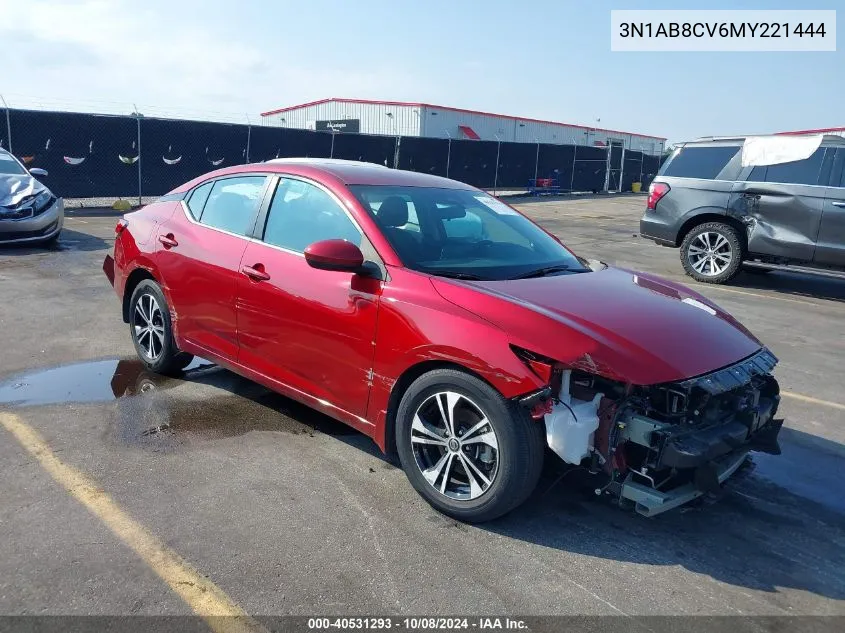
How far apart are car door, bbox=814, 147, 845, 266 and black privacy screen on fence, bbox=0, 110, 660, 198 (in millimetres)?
14724

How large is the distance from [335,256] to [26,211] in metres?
8.81

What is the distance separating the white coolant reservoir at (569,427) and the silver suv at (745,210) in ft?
25.1

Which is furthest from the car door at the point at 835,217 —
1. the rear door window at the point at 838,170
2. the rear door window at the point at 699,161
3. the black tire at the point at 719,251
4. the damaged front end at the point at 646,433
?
the damaged front end at the point at 646,433

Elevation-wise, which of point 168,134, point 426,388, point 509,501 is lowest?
point 509,501

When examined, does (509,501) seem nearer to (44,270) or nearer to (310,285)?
(310,285)

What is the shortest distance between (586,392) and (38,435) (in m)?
3.12

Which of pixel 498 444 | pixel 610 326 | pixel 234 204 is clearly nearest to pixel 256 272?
pixel 234 204

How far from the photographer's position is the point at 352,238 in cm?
387

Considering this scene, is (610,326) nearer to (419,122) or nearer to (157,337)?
(157,337)

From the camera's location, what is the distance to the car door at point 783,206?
30.4 feet

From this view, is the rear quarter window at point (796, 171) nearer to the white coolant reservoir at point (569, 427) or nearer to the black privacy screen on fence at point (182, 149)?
the white coolant reservoir at point (569, 427)

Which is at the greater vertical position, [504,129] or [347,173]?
[504,129]

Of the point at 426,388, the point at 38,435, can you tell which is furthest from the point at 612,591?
the point at 38,435

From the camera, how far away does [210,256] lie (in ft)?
15.0
